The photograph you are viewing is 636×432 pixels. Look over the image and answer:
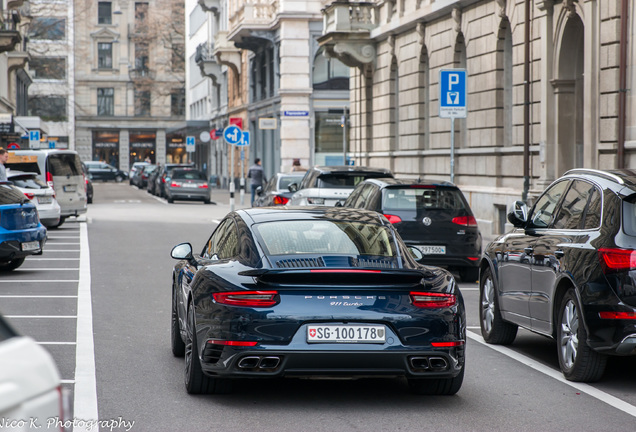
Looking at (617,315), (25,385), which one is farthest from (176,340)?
(25,385)

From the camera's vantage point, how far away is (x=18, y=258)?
17359mm

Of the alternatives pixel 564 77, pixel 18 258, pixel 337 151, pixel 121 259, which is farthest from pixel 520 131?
pixel 337 151

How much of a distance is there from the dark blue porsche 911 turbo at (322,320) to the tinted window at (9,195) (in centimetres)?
948

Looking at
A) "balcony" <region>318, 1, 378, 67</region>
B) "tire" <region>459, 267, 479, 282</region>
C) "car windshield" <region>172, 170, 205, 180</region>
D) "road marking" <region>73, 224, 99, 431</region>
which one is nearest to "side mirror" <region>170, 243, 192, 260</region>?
"road marking" <region>73, 224, 99, 431</region>

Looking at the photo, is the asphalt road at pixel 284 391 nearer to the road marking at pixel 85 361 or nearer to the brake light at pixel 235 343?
the road marking at pixel 85 361

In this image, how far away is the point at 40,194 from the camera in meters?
25.9

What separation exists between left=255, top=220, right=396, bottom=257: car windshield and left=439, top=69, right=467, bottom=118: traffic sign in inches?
479

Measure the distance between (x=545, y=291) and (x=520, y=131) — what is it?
1599cm

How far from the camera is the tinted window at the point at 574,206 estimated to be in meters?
8.49

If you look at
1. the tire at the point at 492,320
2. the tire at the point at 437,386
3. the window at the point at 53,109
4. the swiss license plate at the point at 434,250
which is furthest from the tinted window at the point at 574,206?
the window at the point at 53,109

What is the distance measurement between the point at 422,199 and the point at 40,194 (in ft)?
42.1

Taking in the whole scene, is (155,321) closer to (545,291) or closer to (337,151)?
(545,291)

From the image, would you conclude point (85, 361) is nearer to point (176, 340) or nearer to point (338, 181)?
point (176, 340)

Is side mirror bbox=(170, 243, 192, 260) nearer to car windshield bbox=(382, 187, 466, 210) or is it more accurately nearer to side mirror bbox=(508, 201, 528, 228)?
side mirror bbox=(508, 201, 528, 228)
